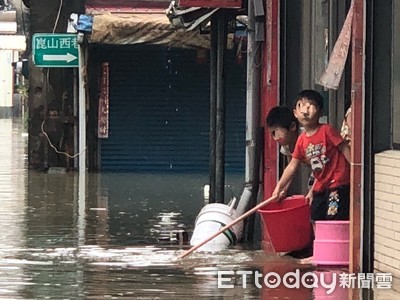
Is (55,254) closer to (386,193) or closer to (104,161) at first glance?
(386,193)

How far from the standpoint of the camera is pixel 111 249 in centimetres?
1080

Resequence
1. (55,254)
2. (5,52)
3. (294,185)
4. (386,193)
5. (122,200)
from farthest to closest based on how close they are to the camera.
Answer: (5,52) → (122,200) → (294,185) → (55,254) → (386,193)

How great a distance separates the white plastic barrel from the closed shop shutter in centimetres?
1098

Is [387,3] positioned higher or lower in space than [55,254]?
higher

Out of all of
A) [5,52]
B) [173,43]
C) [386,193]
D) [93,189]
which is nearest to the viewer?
[386,193]

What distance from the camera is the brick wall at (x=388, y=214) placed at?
8.42 m

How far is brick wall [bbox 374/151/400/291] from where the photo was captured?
332 inches

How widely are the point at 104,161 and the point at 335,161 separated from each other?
42.6 ft

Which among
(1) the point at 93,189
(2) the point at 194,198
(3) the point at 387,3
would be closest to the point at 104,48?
(1) the point at 93,189

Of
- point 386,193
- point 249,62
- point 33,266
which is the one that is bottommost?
point 33,266

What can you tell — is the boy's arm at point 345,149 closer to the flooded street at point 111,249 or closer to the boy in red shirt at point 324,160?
the boy in red shirt at point 324,160

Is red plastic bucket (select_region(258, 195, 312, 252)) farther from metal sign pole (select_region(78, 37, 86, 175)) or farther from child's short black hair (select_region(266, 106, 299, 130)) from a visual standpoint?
metal sign pole (select_region(78, 37, 86, 175))

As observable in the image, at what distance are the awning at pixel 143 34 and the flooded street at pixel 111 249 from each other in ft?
7.77

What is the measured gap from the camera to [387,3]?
881 cm
